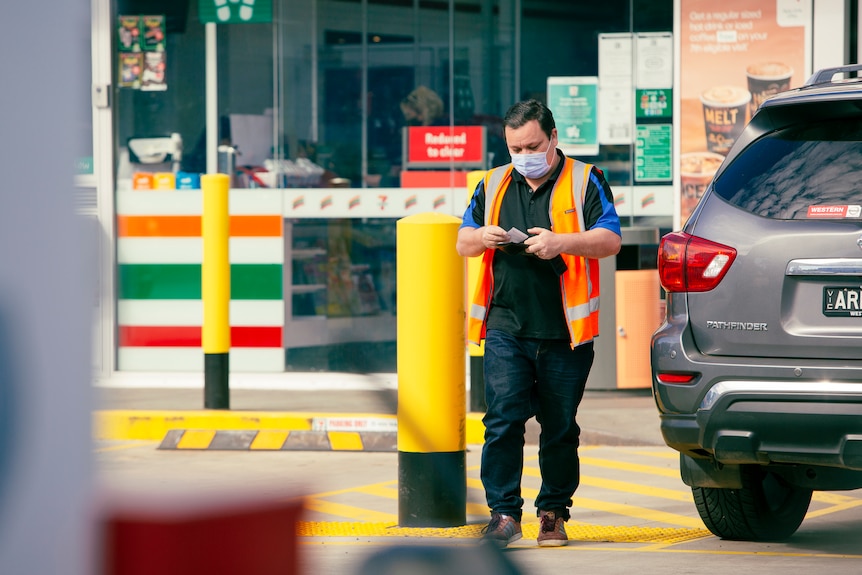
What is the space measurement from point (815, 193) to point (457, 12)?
294 inches

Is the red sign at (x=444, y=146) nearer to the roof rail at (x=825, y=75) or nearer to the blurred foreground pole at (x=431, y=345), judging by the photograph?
the blurred foreground pole at (x=431, y=345)

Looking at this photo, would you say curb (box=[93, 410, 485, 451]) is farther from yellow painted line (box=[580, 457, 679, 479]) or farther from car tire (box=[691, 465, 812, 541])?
car tire (box=[691, 465, 812, 541])

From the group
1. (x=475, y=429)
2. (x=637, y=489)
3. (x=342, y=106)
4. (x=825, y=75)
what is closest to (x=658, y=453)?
(x=475, y=429)

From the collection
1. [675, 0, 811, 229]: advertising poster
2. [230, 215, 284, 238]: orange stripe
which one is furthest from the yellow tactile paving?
[230, 215, 284, 238]: orange stripe

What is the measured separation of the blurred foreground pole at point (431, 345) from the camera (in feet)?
18.9

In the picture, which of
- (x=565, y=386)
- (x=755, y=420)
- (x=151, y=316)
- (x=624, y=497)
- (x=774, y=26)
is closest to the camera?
(x=755, y=420)

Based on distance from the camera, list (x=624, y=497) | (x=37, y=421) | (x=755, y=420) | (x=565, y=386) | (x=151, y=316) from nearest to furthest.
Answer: (x=37, y=421), (x=755, y=420), (x=565, y=386), (x=624, y=497), (x=151, y=316)

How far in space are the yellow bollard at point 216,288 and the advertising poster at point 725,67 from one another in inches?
169

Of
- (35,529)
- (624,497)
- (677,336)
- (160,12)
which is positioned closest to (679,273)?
(677,336)

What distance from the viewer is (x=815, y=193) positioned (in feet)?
15.9

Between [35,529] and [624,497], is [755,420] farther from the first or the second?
[35,529]

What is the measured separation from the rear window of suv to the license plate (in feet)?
0.86

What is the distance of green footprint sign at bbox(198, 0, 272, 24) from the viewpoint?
1200cm

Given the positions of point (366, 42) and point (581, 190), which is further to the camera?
point (366, 42)
